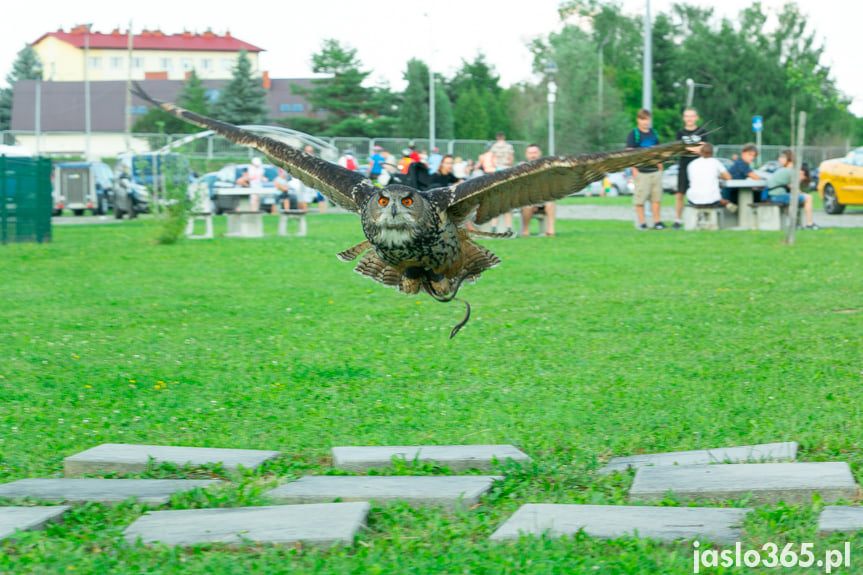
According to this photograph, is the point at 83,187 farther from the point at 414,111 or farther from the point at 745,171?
the point at 414,111

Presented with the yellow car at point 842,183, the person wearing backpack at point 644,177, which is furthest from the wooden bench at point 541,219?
the yellow car at point 842,183

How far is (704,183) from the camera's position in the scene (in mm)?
18859

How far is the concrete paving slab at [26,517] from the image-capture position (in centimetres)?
426

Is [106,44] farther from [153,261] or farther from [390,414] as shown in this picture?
[390,414]

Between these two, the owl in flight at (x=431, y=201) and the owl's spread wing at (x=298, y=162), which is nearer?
the owl in flight at (x=431, y=201)

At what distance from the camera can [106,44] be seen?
117m

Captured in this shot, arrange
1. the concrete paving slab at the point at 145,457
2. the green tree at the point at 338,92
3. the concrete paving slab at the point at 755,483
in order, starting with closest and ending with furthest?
1. the concrete paving slab at the point at 755,483
2. the concrete paving slab at the point at 145,457
3. the green tree at the point at 338,92

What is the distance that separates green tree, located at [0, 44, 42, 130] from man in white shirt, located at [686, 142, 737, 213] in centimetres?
8496

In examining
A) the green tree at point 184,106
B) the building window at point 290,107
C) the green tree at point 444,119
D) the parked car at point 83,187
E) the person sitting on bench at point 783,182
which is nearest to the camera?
the person sitting on bench at point 783,182

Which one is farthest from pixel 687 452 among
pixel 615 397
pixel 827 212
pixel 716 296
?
pixel 827 212

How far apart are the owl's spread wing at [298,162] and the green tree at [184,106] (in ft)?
169

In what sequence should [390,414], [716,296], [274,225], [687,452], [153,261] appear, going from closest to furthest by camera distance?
[687,452], [390,414], [716,296], [153,261], [274,225]

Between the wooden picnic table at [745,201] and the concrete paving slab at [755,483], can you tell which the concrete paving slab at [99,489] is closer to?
the concrete paving slab at [755,483]

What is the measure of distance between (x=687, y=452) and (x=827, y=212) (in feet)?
76.0
